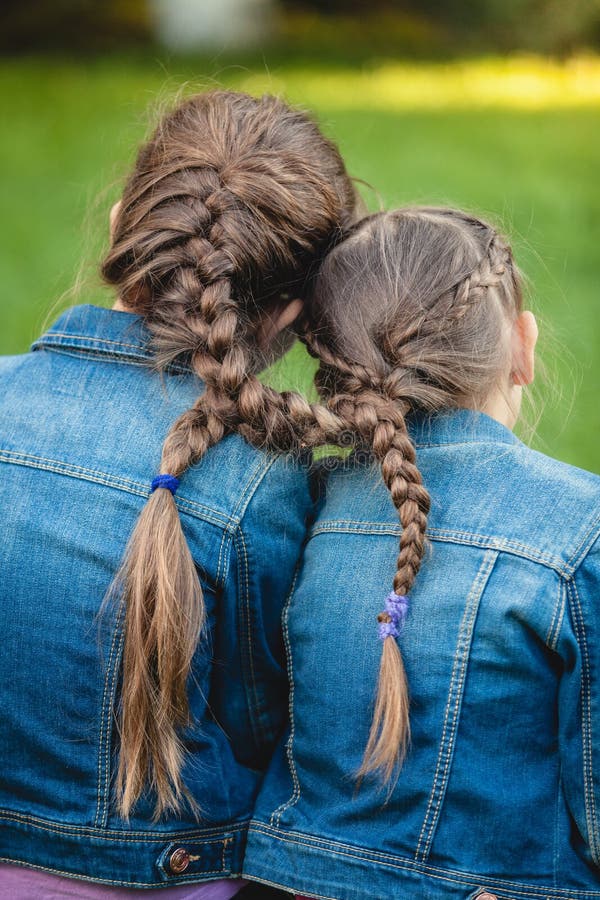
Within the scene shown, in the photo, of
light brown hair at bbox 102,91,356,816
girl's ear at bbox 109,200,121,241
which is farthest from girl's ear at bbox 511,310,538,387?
girl's ear at bbox 109,200,121,241

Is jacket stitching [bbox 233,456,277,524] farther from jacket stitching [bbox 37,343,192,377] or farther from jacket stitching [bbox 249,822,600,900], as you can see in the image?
jacket stitching [bbox 249,822,600,900]

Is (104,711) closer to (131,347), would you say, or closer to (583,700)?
(131,347)

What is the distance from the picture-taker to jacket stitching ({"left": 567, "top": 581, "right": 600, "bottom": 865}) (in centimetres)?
146

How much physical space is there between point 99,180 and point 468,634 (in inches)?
195

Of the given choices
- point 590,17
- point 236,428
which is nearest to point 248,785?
point 236,428

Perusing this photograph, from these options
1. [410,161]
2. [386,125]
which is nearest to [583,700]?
[410,161]

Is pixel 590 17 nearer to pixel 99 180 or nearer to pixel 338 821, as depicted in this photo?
pixel 99 180

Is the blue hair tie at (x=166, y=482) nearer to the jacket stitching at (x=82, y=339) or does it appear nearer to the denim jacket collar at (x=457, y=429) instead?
the jacket stitching at (x=82, y=339)

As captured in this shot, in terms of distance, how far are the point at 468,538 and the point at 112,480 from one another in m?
0.56

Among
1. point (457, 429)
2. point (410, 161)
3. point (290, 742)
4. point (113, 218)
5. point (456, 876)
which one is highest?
point (410, 161)

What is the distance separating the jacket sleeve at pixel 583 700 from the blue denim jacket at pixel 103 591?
18.8 inches

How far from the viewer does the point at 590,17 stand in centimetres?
1125

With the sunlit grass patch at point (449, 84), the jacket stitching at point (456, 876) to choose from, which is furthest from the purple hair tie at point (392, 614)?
the sunlit grass patch at point (449, 84)

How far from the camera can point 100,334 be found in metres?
1.70
